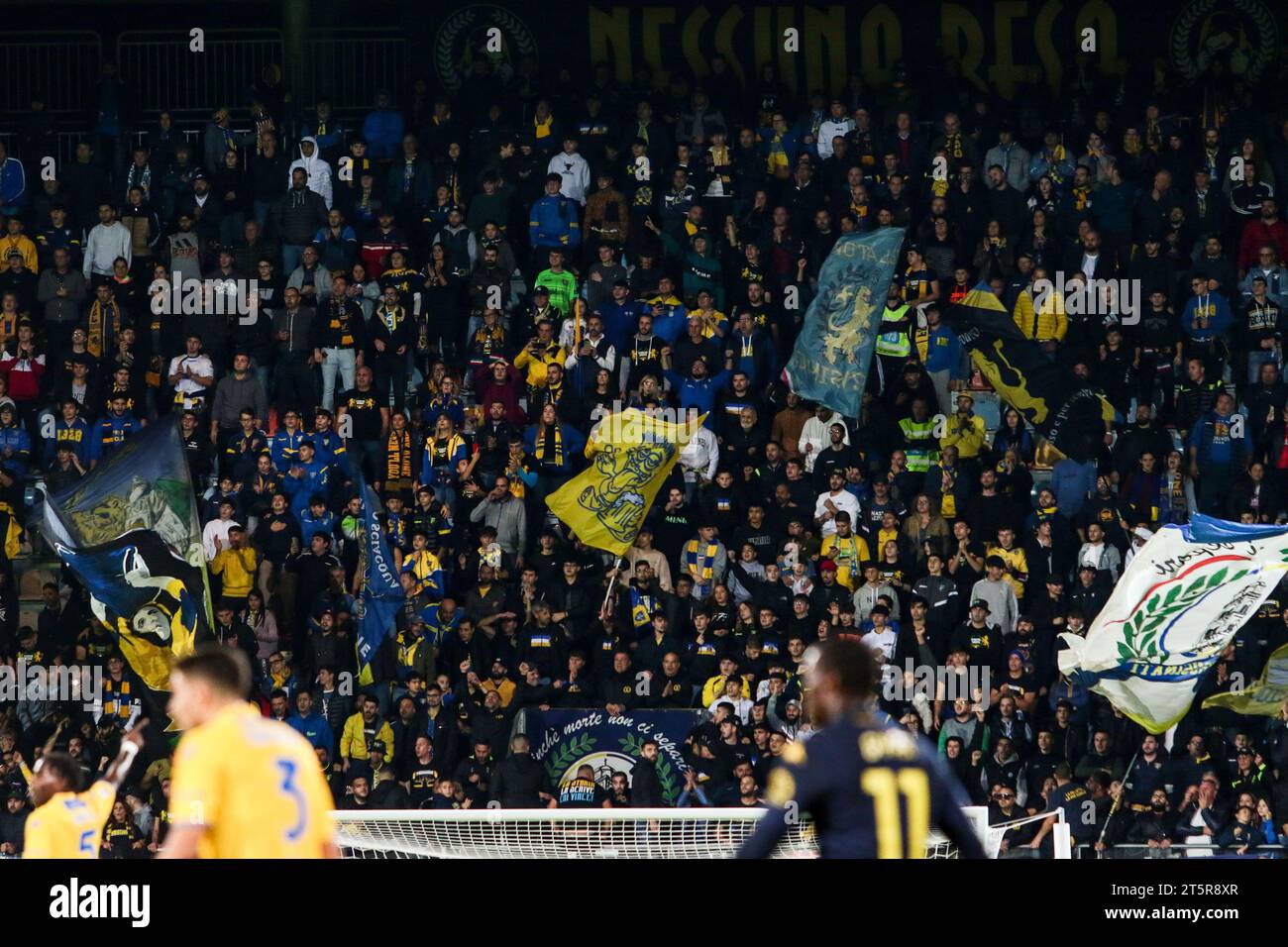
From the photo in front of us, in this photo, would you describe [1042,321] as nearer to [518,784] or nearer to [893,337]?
[893,337]

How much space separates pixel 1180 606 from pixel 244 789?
1044 centimetres

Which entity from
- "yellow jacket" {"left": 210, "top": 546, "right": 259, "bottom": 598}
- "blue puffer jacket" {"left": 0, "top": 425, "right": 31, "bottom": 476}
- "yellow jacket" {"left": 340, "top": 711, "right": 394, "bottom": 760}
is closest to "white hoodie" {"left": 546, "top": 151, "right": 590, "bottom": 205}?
"yellow jacket" {"left": 210, "top": 546, "right": 259, "bottom": 598}

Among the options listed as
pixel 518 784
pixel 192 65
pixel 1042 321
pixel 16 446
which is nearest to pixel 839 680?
pixel 518 784

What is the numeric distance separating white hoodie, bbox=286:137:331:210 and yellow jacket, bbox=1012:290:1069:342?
22.7 feet

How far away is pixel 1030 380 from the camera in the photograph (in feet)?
62.6

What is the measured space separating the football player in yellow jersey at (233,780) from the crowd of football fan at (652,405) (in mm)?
9879

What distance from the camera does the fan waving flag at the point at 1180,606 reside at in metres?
15.3

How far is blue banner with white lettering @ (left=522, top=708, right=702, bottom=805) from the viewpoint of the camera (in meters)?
16.7

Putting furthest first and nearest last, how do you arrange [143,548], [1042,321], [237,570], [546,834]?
[1042,321], [237,570], [143,548], [546,834]

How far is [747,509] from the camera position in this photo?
18.6 meters

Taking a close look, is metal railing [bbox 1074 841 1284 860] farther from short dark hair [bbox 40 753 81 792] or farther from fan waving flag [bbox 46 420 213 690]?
short dark hair [bbox 40 753 81 792]

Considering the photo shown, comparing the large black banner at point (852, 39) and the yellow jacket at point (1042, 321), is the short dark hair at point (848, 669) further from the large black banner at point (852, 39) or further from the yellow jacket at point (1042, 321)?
the large black banner at point (852, 39)

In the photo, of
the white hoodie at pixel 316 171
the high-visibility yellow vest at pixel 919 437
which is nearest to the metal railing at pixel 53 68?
the white hoodie at pixel 316 171
